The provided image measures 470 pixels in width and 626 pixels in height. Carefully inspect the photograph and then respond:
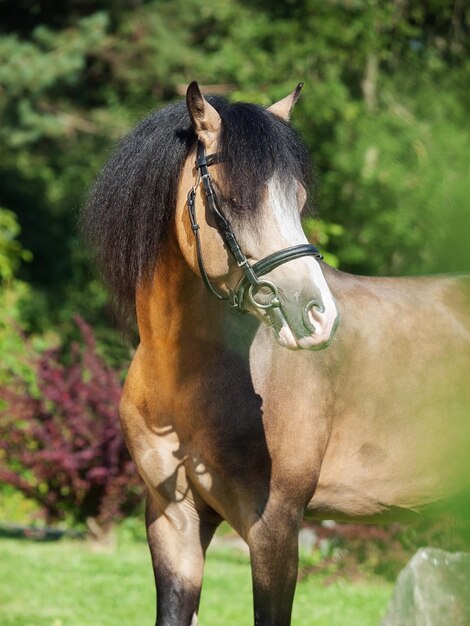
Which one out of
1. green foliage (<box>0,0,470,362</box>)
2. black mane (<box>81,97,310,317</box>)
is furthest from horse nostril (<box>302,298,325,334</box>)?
green foliage (<box>0,0,470,362</box>)

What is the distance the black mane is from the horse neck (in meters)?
0.05

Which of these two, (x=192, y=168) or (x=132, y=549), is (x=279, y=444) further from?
(x=132, y=549)

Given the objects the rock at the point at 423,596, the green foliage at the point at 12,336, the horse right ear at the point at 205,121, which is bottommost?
the green foliage at the point at 12,336

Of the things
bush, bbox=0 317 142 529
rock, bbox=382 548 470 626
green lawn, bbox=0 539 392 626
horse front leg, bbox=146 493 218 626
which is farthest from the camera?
bush, bbox=0 317 142 529

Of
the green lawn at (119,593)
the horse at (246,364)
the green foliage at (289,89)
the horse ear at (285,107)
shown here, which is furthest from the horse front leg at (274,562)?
the green foliage at (289,89)

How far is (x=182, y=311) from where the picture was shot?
3381 mm

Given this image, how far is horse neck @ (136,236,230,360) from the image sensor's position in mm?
3359

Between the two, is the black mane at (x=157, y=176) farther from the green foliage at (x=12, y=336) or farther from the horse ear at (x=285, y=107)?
the green foliage at (x=12, y=336)

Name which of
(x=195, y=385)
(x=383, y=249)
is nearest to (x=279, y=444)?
(x=195, y=385)

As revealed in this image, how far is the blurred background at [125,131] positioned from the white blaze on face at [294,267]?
3.88 metres

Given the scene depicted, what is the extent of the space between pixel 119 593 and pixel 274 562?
Answer: 3.75m

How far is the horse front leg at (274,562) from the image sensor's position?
3.22 metres

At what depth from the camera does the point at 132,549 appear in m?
8.59

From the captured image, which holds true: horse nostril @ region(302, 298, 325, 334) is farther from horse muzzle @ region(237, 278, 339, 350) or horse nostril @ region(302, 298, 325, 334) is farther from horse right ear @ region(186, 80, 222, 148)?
horse right ear @ region(186, 80, 222, 148)
